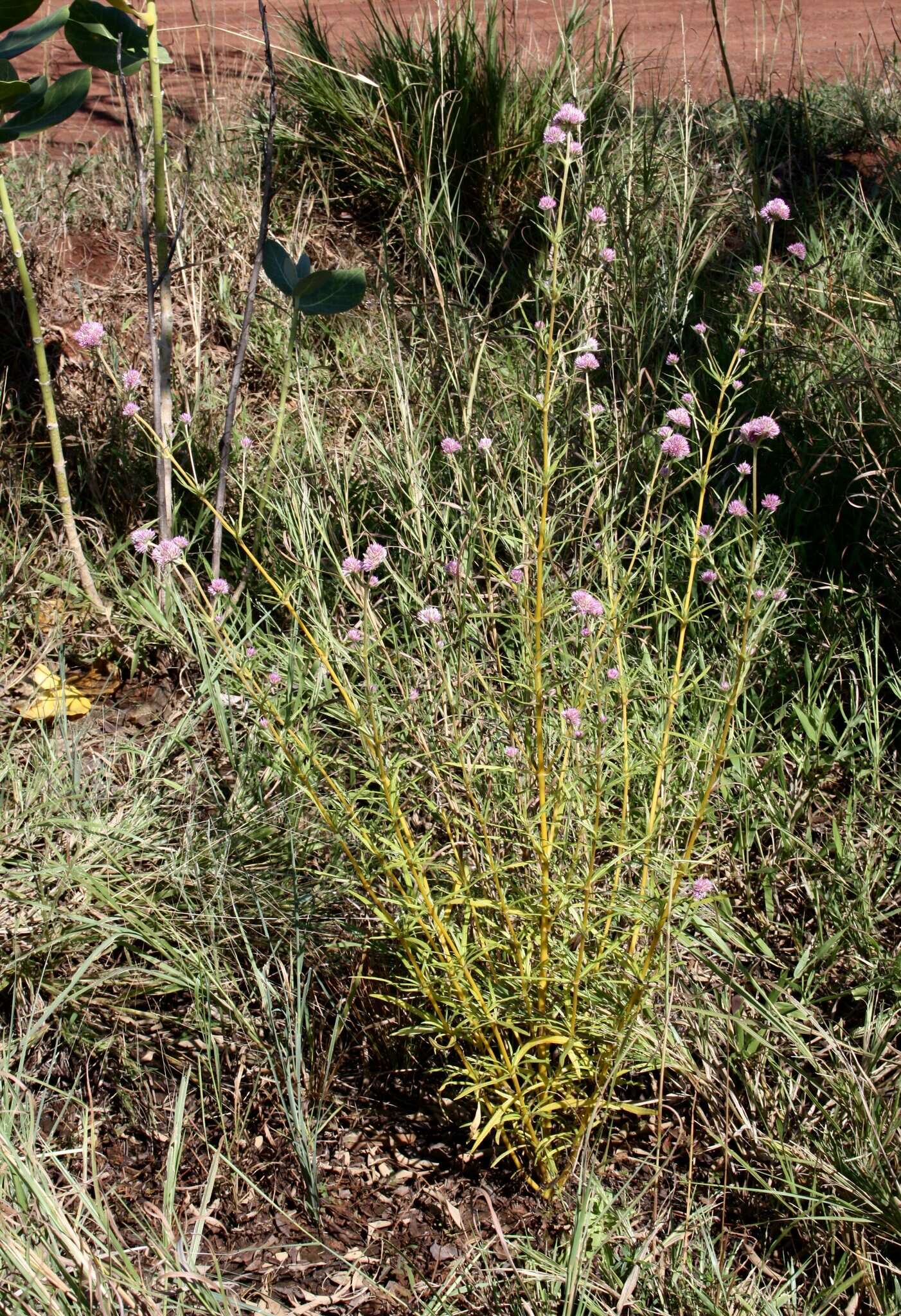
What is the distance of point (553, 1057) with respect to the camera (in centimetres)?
198

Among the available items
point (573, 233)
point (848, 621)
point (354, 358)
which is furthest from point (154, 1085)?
point (573, 233)

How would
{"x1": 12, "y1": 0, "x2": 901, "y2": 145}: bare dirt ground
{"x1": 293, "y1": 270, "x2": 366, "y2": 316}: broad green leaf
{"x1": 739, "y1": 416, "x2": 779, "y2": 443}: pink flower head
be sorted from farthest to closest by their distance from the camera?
1. {"x1": 12, "y1": 0, "x2": 901, "y2": 145}: bare dirt ground
2. {"x1": 293, "y1": 270, "x2": 366, "y2": 316}: broad green leaf
3. {"x1": 739, "y1": 416, "x2": 779, "y2": 443}: pink flower head

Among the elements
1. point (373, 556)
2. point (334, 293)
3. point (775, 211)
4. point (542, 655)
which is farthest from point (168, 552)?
point (334, 293)

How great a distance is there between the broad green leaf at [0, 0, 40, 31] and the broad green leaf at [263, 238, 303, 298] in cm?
68

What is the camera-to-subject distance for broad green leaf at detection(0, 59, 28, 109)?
2.36 m

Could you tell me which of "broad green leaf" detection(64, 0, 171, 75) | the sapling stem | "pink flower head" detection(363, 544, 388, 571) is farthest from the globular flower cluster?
"broad green leaf" detection(64, 0, 171, 75)

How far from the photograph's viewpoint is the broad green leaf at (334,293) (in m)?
2.55

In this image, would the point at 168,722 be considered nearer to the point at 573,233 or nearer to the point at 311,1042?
the point at 311,1042

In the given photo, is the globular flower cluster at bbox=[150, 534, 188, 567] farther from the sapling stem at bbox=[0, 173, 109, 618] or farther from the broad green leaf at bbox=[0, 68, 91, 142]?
the broad green leaf at bbox=[0, 68, 91, 142]

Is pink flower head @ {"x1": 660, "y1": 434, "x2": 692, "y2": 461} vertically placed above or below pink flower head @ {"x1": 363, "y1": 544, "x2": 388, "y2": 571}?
above

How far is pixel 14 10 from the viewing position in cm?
247

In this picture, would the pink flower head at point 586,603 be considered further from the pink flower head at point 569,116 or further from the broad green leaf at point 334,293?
the broad green leaf at point 334,293

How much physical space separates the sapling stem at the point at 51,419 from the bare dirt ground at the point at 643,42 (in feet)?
5.37

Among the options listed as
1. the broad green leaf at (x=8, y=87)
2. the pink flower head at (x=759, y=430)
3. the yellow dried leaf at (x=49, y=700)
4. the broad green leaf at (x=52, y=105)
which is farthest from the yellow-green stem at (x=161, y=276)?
the pink flower head at (x=759, y=430)
